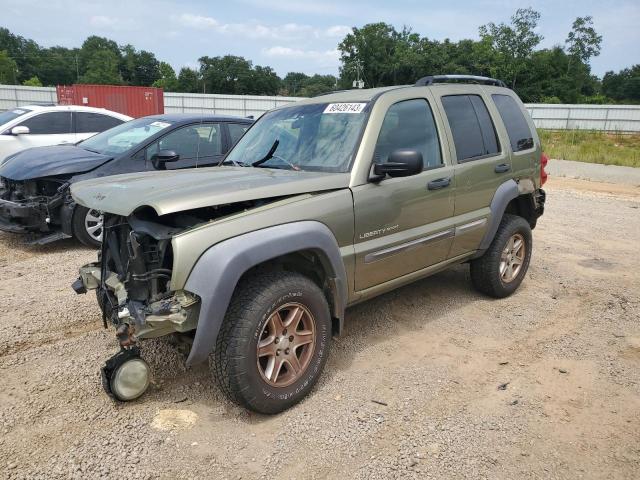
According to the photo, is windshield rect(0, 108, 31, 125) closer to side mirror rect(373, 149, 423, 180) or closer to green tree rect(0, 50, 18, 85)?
side mirror rect(373, 149, 423, 180)

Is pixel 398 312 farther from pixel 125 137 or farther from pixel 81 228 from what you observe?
pixel 125 137

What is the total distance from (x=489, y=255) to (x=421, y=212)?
1297 millimetres

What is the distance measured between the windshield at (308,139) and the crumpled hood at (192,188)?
6.6 inches

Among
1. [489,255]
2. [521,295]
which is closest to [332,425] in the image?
[489,255]

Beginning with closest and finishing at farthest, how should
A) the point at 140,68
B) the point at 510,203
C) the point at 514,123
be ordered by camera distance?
the point at 514,123, the point at 510,203, the point at 140,68

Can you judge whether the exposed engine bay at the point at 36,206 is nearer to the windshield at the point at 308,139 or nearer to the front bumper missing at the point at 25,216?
the front bumper missing at the point at 25,216

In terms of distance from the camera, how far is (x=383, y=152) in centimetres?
367

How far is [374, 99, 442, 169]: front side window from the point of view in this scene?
3696mm

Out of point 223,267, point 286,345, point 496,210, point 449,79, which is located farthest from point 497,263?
point 223,267

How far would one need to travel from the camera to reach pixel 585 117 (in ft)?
114

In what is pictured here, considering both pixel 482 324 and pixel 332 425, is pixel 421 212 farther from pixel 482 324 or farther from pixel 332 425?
pixel 332 425

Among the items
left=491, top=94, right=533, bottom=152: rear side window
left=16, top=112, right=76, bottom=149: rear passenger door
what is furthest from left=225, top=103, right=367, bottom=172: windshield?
left=16, top=112, right=76, bottom=149: rear passenger door

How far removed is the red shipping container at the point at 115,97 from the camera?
2234cm

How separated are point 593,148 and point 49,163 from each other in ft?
78.7
